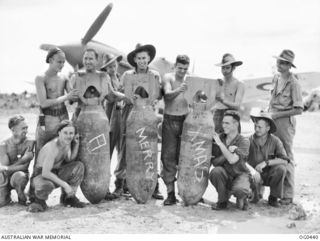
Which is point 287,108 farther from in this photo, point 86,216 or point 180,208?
point 86,216

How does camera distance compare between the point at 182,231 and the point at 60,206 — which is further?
the point at 60,206

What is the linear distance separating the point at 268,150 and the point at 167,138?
1228 millimetres

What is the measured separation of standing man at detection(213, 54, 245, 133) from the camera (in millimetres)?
4660

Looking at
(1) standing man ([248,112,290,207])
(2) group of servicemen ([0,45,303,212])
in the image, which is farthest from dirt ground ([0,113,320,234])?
(1) standing man ([248,112,290,207])

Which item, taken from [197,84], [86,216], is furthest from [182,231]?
[197,84]

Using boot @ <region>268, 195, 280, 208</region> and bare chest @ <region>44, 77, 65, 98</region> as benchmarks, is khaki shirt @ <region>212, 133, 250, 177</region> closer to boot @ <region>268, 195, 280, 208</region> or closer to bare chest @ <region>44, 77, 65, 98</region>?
boot @ <region>268, 195, 280, 208</region>

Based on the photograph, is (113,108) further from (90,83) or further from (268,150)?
(268,150)

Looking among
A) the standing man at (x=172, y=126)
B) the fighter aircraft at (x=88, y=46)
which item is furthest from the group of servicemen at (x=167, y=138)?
the fighter aircraft at (x=88, y=46)

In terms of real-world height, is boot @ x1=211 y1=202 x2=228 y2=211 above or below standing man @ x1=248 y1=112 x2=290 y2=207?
below

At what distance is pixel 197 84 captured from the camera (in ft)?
14.2

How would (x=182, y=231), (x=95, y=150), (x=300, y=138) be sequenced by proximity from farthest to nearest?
(x=300, y=138)
(x=95, y=150)
(x=182, y=231)

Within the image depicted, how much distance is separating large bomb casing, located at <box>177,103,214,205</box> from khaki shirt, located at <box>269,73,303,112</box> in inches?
39.4

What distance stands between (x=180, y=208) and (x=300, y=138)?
8.60 m

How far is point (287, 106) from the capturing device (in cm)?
473
